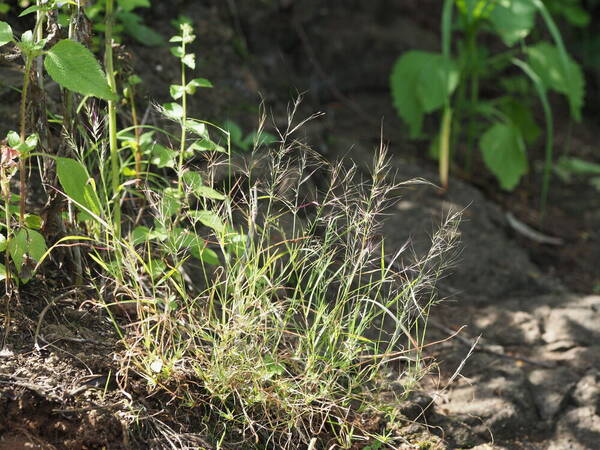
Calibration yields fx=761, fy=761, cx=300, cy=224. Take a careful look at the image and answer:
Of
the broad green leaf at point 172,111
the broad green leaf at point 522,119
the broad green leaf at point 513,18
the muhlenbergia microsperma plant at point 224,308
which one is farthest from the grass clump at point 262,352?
the broad green leaf at point 522,119

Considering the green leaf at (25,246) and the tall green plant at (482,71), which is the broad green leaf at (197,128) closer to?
the green leaf at (25,246)

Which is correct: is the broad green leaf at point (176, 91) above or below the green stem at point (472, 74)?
above

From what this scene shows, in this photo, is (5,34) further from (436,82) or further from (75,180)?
(436,82)

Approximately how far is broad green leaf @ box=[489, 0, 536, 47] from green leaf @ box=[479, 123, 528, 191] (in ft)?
1.57

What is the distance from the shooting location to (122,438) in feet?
6.29

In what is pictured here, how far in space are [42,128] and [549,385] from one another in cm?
185

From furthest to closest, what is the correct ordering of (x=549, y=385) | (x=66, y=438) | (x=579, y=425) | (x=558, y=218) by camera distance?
(x=558, y=218) → (x=549, y=385) → (x=579, y=425) → (x=66, y=438)

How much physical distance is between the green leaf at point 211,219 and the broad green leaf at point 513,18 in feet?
6.75

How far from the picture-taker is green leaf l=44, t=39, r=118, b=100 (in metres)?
1.89

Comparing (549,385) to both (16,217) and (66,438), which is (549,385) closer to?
(66,438)

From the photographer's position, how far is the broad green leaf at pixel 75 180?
6.52 ft

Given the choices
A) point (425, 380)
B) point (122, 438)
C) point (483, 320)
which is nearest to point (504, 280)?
point (483, 320)

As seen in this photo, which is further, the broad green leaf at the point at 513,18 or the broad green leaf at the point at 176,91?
the broad green leaf at the point at 513,18

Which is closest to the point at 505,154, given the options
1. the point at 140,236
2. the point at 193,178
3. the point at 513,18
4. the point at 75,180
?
the point at 513,18
